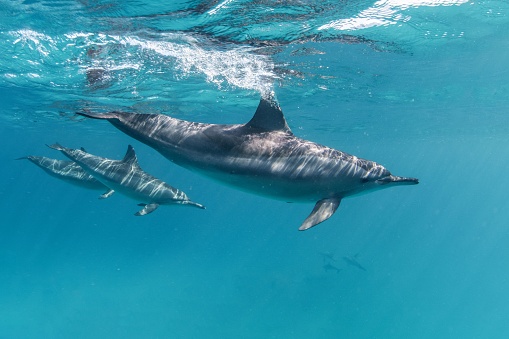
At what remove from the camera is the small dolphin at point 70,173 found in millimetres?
13352

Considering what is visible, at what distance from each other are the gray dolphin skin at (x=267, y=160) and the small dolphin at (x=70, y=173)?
23.6 feet

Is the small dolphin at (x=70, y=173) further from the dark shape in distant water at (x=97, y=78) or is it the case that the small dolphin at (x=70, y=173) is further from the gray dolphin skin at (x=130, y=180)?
the dark shape in distant water at (x=97, y=78)

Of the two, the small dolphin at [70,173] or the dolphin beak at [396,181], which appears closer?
the dolphin beak at [396,181]

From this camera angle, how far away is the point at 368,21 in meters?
10.9

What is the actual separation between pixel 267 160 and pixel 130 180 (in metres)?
6.93

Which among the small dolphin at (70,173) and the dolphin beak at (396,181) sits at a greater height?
the dolphin beak at (396,181)

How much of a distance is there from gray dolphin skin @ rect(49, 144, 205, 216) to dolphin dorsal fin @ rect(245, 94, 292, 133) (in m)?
5.48

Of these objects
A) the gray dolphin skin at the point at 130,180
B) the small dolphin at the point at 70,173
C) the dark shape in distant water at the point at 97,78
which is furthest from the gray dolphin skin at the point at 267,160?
the dark shape in distant water at the point at 97,78

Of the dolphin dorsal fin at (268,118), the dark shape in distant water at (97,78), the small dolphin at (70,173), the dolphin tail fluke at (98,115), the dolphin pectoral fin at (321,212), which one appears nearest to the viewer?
the dolphin pectoral fin at (321,212)

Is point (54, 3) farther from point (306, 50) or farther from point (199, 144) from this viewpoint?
point (306, 50)

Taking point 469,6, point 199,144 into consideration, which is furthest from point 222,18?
point 469,6

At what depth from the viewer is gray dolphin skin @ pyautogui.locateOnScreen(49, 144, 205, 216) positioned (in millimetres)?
11797

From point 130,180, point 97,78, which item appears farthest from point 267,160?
point 97,78

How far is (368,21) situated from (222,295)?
35.0 meters
